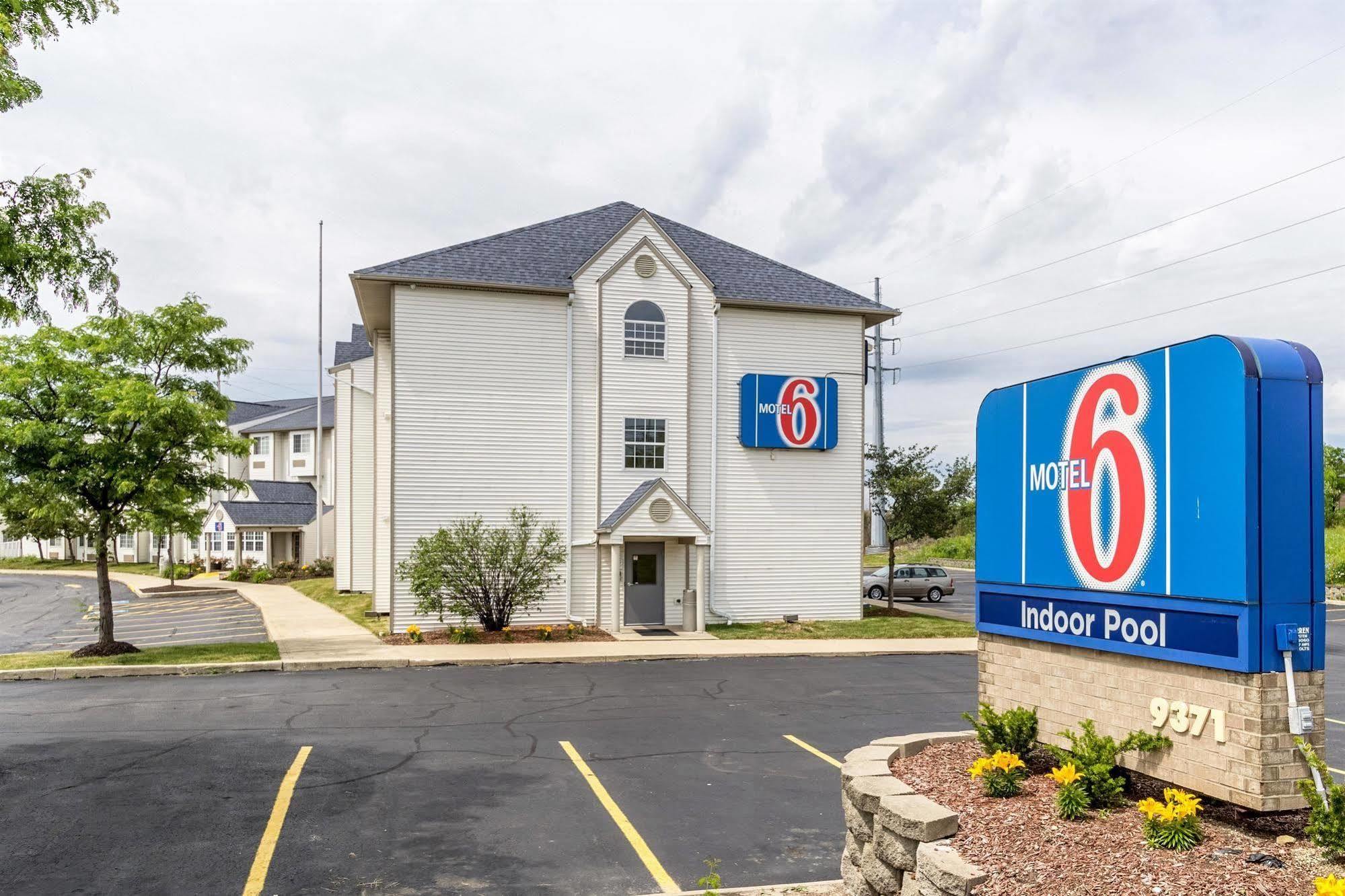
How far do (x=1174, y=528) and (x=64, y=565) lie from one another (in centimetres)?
6973

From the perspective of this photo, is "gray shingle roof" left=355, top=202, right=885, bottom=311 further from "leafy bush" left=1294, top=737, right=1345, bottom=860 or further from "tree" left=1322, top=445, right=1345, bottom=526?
"tree" left=1322, top=445, right=1345, bottom=526

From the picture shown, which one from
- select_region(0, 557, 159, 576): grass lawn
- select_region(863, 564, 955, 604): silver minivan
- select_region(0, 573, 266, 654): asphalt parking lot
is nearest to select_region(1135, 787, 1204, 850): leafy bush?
select_region(0, 573, 266, 654): asphalt parking lot

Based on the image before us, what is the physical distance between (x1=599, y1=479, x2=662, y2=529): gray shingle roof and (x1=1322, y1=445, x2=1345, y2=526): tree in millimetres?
50085

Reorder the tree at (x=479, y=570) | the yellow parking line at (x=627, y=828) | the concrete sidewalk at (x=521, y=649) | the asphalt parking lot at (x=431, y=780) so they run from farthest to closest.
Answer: the tree at (x=479, y=570)
the concrete sidewalk at (x=521, y=649)
the asphalt parking lot at (x=431, y=780)
the yellow parking line at (x=627, y=828)

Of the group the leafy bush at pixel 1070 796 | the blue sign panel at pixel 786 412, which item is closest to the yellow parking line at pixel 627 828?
the leafy bush at pixel 1070 796

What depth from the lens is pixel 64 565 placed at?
62.0 m

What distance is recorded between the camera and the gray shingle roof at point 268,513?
1921 inches

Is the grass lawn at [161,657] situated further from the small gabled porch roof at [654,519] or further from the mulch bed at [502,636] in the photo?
the small gabled porch roof at [654,519]

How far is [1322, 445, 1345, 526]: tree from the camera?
59.1 meters

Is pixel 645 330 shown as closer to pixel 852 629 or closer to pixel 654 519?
pixel 654 519

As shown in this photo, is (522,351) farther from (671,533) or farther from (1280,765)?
(1280,765)

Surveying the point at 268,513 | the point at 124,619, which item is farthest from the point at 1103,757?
the point at 268,513

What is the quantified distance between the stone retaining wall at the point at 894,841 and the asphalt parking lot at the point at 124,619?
62.8 ft

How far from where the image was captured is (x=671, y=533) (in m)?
24.8
